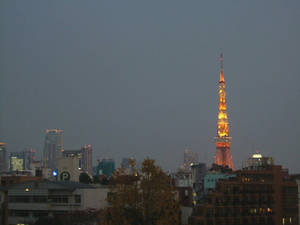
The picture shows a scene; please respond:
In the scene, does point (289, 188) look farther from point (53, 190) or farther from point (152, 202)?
point (152, 202)

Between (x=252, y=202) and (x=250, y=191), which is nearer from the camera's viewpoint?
(x=252, y=202)

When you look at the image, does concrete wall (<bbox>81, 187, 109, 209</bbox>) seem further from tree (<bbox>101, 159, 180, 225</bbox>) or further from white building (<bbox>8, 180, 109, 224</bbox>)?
tree (<bbox>101, 159, 180, 225</bbox>)

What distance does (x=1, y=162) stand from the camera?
141m

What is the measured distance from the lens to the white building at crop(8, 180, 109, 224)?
161 feet

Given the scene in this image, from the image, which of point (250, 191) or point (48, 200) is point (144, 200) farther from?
point (250, 191)

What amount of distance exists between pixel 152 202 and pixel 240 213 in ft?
69.1

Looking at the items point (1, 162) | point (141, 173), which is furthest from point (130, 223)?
point (1, 162)

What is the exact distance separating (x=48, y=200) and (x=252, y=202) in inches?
726

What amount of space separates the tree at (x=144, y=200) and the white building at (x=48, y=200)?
19387 millimetres

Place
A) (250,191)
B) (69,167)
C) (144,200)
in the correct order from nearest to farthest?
(144,200)
(250,191)
(69,167)

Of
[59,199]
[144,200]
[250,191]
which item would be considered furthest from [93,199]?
[144,200]

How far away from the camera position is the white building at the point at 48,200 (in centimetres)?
4922

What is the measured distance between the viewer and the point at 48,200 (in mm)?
49938

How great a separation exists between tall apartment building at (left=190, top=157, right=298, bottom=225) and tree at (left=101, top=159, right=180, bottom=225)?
16.6 meters
